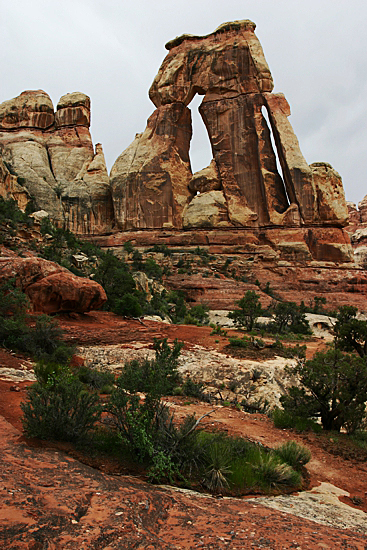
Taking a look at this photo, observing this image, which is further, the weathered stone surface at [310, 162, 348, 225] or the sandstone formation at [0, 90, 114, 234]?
the sandstone formation at [0, 90, 114, 234]

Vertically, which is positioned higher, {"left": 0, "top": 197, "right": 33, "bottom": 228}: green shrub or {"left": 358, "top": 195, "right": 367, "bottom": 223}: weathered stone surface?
{"left": 358, "top": 195, "right": 367, "bottom": 223}: weathered stone surface

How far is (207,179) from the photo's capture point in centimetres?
4062

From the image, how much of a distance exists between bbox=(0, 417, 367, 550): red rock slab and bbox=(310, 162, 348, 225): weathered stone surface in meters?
36.3

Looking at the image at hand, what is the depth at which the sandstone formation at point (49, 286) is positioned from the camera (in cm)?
1252

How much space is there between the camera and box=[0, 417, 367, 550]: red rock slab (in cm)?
254

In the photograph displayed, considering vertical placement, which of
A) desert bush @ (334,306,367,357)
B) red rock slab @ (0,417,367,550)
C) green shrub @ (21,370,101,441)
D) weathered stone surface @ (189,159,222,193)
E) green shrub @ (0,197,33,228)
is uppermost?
weathered stone surface @ (189,159,222,193)

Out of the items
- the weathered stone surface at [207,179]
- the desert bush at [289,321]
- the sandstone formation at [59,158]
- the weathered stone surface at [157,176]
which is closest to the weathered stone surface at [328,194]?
the weathered stone surface at [207,179]

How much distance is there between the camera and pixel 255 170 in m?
39.3

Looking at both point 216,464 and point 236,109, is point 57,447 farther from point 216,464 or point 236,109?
point 236,109

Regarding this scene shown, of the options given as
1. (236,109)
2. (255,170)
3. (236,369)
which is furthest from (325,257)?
(236,369)

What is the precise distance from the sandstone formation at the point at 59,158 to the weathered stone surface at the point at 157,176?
2799 millimetres

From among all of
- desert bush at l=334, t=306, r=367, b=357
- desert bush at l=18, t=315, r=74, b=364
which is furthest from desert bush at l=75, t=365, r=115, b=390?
desert bush at l=334, t=306, r=367, b=357

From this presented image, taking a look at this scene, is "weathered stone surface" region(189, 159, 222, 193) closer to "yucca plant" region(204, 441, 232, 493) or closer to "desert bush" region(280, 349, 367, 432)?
"desert bush" region(280, 349, 367, 432)

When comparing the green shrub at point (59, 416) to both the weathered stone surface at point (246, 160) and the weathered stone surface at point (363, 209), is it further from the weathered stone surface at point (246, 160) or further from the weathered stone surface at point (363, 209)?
the weathered stone surface at point (363, 209)
